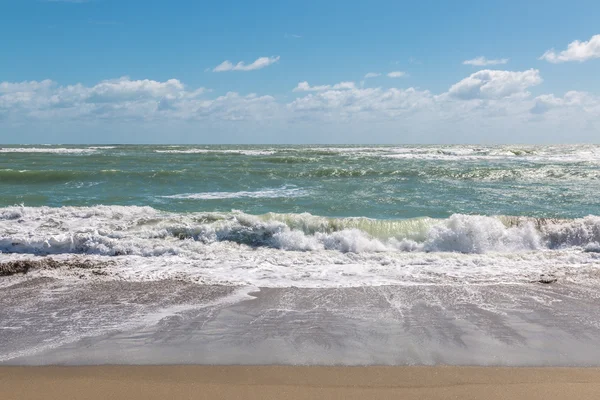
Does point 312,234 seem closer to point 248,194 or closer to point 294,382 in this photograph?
point 294,382

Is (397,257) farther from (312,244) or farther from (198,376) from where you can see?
(198,376)

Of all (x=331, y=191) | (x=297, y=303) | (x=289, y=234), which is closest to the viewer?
(x=297, y=303)

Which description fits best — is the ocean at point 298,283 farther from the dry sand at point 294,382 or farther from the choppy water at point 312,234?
the dry sand at point 294,382

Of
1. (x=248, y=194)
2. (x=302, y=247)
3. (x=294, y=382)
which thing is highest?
(x=248, y=194)

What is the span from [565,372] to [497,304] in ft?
6.03

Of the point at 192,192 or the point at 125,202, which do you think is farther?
the point at 192,192

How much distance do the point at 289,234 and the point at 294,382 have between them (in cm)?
604

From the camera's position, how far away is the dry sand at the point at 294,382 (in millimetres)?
3406

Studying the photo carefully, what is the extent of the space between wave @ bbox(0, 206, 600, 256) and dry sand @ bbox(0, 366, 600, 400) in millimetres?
4942

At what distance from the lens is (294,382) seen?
3609mm

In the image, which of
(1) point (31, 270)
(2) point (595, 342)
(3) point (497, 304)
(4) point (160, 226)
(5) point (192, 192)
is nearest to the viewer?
(2) point (595, 342)

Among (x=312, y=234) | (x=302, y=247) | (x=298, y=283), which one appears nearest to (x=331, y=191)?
(x=312, y=234)

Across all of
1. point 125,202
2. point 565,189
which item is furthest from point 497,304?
point 565,189

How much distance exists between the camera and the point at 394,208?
44.5 feet
